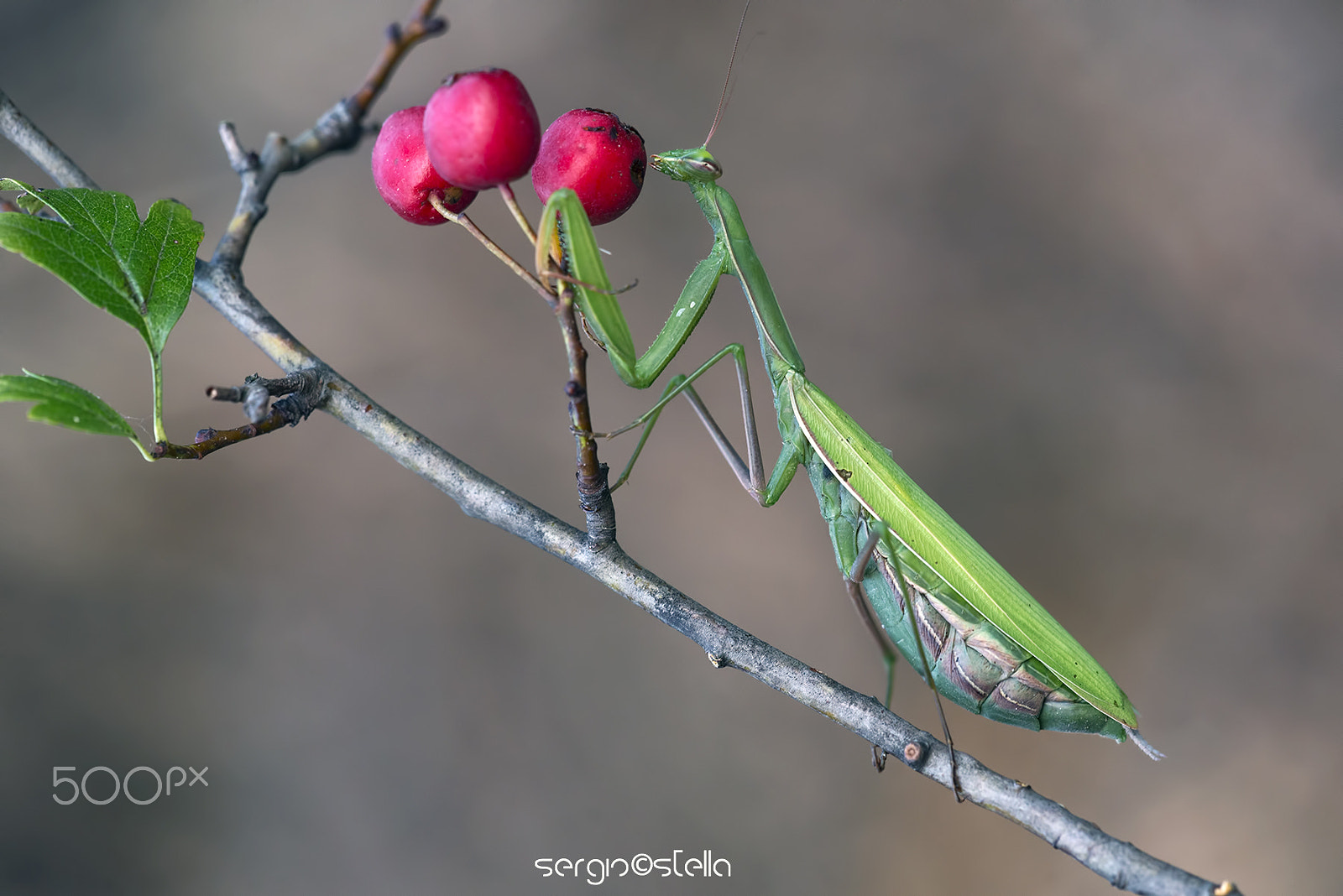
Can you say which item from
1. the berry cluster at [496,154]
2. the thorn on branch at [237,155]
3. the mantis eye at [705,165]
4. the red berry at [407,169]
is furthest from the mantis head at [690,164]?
the thorn on branch at [237,155]

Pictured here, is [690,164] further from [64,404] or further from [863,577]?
[64,404]

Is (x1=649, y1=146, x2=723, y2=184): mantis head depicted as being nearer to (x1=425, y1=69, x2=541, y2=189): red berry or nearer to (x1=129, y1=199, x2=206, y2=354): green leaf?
(x1=425, y1=69, x2=541, y2=189): red berry

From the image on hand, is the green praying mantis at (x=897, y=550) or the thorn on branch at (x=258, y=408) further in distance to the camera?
the green praying mantis at (x=897, y=550)

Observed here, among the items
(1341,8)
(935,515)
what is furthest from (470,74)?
(1341,8)

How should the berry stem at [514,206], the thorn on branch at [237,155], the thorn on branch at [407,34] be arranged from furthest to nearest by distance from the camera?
the thorn on branch at [237,155], the berry stem at [514,206], the thorn on branch at [407,34]

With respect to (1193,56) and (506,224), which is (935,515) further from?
(1193,56)

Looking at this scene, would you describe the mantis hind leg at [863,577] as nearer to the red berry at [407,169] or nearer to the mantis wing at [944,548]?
the mantis wing at [944,548]
